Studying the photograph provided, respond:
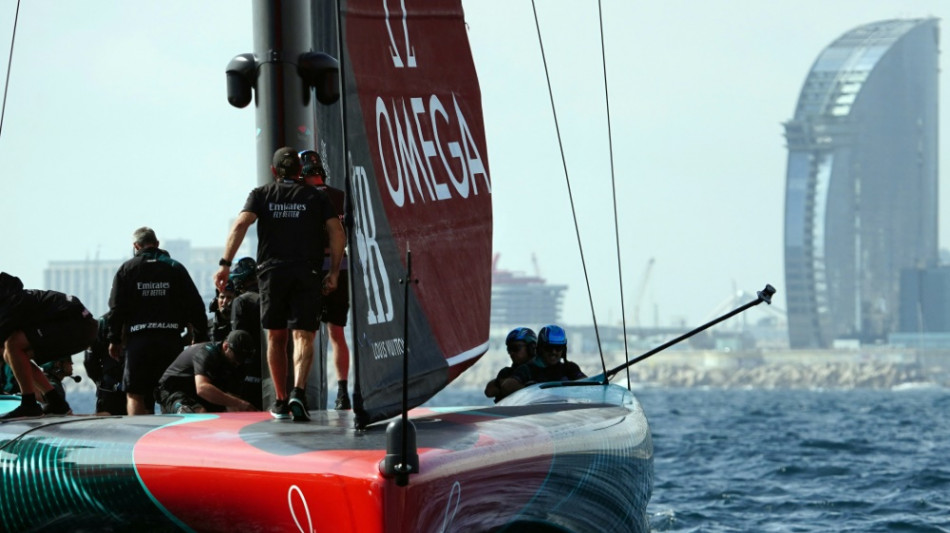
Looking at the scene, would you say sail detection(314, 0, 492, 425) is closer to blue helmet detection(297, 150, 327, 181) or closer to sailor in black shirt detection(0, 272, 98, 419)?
blue helmet detection(297, 150, 327, 181)

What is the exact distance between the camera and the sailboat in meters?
4.61

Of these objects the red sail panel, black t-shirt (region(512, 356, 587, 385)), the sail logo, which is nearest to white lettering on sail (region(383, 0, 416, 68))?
the red sail panel

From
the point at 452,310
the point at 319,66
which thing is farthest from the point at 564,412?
the point at 319,66

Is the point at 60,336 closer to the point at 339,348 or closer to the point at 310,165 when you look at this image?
the point at 339,348

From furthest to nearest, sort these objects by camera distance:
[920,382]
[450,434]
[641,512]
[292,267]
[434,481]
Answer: [920,382] < [641,512] < [292,267] < [450,434] < [434,481]

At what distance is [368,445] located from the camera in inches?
190

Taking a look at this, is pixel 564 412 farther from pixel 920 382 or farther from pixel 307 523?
pixel 920 382

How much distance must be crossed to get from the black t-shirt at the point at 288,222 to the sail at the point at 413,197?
A: 37cm

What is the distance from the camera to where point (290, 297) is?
6.06 metres

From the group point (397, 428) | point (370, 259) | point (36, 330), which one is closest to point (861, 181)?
point (36, 330)

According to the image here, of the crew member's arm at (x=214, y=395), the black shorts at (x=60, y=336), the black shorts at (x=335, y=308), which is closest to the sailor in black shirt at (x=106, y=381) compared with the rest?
the black shorts at (x=60, y=336)

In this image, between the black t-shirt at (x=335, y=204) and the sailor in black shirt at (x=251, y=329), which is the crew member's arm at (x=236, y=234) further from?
the sailor in black shirt at (x=251, y=329)

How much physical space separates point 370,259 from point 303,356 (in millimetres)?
703

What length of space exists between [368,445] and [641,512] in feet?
7.63
